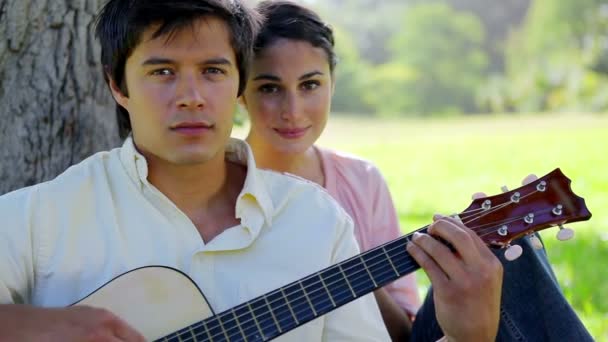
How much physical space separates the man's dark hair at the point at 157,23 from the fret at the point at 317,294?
2.36 feet

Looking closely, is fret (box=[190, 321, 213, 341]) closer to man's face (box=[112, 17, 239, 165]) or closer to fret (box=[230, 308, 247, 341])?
fret (box=[230, 308, 247, 341])

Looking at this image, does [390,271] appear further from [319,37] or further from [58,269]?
[319,37]

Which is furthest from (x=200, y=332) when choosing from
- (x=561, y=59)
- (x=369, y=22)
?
(x=369, y=22)

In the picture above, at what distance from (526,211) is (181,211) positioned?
96cm

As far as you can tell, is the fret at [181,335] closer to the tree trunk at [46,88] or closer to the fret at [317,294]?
the fret at [317,294]

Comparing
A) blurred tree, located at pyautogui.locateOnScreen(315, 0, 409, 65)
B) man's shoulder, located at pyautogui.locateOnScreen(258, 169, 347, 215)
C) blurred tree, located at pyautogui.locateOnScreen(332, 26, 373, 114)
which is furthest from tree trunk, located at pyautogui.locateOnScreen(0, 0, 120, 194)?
blurred tree, located at pyautogui.locateOnScreen(315, 0, 409, 65)

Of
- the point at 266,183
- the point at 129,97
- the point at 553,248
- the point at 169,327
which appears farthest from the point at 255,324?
the point at 553,248

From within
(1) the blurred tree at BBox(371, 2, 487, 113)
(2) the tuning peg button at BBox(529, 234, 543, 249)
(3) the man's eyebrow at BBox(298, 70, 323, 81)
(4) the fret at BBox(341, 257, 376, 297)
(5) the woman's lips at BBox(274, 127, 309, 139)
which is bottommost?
(4) the fret at BBox(341, 257, 376, 297)

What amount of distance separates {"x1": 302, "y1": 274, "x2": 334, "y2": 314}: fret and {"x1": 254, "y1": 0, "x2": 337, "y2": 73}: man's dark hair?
1.18 m

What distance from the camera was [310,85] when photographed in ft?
10.5

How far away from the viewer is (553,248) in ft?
19.9

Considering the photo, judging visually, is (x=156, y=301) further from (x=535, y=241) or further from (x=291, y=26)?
(x=291, y=26)

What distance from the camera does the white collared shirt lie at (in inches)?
87.7

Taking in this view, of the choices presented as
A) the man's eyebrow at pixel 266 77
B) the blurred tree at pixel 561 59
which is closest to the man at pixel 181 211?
the man's eyebrow at pixel 266 77
